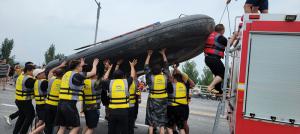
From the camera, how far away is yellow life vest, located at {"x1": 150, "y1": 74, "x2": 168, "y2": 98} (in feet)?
19.1

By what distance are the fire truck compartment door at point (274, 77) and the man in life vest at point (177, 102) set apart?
241 cm

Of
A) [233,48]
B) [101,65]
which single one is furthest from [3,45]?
[233,48]

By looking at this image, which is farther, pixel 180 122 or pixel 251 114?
pixel 180 122

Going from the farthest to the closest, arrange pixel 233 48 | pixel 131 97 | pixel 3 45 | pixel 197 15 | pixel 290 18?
pixel 3 45, pixel 131 97, pixel 197 15, pixel 233 48, pixel 290 18

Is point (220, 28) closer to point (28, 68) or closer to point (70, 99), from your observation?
point (70, 99)

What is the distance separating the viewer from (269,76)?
3.62m

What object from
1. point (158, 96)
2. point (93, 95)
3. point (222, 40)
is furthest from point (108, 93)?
point (222, 40)

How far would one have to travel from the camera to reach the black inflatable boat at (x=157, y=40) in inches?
214

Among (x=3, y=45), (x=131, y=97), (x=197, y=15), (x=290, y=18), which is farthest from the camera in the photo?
(x=3, y=45)

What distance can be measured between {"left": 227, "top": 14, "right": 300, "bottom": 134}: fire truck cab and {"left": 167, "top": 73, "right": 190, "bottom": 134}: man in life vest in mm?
2324

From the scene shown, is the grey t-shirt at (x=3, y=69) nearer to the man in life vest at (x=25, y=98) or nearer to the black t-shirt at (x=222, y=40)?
the man in life vest at (x=25, y=98)

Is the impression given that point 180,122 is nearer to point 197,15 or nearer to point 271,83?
point 197,15

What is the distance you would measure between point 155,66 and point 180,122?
139 cm

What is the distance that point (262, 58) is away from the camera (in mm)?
3666
